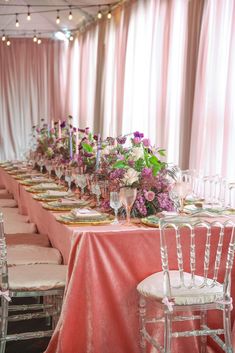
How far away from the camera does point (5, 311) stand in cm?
284

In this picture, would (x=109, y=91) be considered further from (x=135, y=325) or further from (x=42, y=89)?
(x=135, y=325)

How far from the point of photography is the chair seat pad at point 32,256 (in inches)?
128

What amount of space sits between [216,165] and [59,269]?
2784 mm

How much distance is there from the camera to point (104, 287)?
107 inches

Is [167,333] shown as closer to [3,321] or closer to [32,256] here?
[3,321]

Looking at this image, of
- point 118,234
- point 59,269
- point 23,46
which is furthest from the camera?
point 23,46

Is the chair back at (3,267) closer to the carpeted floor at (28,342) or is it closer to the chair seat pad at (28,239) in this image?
the carpeted floor at (28,342)

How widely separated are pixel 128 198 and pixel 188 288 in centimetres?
65

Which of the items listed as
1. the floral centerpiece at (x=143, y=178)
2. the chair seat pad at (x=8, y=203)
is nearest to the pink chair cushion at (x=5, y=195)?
the chair seat pad at (x=8, y=203)

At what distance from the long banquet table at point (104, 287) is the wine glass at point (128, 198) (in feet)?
0.49

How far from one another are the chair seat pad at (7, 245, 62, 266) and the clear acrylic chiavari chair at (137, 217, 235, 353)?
28.6 inches

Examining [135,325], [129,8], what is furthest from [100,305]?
[129,8]

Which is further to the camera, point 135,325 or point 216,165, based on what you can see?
point 216,165

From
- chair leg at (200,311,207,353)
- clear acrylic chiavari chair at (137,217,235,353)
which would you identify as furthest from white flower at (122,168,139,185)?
chair leg at (200,311,207,353)
